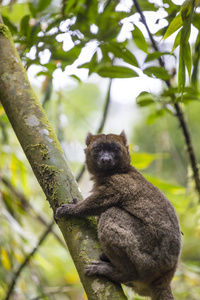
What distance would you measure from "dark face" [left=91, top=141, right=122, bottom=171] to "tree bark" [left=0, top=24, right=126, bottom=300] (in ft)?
4.21

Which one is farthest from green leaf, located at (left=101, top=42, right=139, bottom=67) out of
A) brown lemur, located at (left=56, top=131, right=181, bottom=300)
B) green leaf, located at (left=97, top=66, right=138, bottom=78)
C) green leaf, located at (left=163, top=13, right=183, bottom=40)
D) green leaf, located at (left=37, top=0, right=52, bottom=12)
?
brown lemur, located at (left=56, top=131, right=181, bottom=300)

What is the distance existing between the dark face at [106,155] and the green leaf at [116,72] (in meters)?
1.00

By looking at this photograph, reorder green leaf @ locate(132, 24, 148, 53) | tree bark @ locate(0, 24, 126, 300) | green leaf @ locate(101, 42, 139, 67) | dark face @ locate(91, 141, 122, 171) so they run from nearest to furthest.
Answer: tree bark @ locate(0, 24, 126, 300) < green leaf @ locate(132, 24, 148, 53) < green leaf @ locate(101, 42, 139, 67) < dark face @ locate(91, 141, 122, 171)

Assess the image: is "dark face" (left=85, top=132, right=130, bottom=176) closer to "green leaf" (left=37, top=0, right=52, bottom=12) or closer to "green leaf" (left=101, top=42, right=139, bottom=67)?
"green leaf" (left=101, top=42, right=139, bottom=67)

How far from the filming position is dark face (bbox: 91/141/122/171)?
472 cm

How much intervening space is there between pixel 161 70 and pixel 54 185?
6.68 feet

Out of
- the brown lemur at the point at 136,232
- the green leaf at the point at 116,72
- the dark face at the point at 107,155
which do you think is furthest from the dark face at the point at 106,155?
the green leaf at the point at 116,72

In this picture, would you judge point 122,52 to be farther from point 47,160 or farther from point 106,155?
point 47,160

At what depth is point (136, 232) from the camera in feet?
12.5

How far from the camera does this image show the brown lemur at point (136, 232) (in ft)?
11.7

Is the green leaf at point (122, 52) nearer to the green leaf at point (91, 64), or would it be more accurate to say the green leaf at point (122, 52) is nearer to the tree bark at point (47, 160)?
the green leaf at point (91, 64)

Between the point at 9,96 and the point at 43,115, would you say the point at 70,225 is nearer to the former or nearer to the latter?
the point at 43,115

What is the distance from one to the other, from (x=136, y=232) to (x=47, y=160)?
1.26 meters

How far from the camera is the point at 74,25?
445 centimetres
